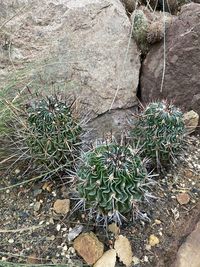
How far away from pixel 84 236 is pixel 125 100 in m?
0.86

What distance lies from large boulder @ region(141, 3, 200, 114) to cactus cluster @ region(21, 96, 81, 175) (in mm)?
629

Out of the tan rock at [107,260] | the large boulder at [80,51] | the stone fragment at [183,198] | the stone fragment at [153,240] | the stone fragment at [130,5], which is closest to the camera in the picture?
the tan rock at [107,260]

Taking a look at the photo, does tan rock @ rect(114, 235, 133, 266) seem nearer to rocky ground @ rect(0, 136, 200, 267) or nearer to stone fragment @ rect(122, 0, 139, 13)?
rocky ground @ rect(0, 136, 200, 267)

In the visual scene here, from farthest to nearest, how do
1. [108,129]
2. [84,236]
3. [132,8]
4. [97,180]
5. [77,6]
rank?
[132,8]
[77,6]
[108,129]
[84,236]
[97,180]

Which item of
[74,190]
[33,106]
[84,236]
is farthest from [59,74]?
[84,236]

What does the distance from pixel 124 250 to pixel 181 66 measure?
1.02 meters

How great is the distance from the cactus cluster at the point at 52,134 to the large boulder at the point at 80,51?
335 millimetres

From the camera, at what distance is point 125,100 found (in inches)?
95.9

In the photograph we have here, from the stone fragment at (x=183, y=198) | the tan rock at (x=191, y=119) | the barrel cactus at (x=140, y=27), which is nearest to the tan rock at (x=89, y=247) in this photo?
the stone fragment at (x=183, y=198)

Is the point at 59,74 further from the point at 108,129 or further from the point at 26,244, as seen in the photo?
the point at 26,244

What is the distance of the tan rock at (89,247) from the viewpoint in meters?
1.79

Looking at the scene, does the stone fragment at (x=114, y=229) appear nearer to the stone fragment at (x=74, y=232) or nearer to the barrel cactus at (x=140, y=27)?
the stone fragment at (x=74, y=232)

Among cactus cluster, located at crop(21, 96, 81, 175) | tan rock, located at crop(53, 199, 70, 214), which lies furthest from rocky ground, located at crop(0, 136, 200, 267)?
cactus cluster, located at crop(21, 96, 81, 175)

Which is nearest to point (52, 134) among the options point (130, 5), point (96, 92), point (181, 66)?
point (96, 92)
